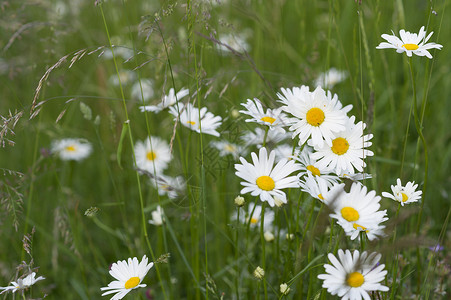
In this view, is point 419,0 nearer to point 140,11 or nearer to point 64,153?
point 140,11

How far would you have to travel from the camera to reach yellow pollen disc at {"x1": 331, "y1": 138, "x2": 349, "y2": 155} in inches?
46.8

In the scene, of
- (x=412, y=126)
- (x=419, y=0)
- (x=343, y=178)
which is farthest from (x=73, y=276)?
(x=419, y=0)

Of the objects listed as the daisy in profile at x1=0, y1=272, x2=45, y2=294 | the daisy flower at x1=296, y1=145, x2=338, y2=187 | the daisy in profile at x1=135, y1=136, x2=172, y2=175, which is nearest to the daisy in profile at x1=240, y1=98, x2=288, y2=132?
the daisy flower at x1=296, y1=145, x2=338, y2=187

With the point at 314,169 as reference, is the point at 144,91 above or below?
above

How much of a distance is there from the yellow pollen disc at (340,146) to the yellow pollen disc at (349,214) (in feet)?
0.62

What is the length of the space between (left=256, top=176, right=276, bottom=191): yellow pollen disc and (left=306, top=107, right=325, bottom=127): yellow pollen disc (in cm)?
19

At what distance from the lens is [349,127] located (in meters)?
1.22

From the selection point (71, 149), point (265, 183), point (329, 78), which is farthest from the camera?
point (71, 149)

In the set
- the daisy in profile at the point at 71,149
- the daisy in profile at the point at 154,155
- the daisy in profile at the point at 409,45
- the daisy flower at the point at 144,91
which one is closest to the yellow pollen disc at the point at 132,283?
the daisy in profile at the point at 409,45

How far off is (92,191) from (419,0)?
104 inches

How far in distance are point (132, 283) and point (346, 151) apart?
2.13 feet

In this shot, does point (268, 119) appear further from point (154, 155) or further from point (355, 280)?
point (154, 155)

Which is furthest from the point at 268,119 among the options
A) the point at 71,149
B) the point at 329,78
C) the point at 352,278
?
the point at 71,149

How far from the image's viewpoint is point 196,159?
4.59ft
